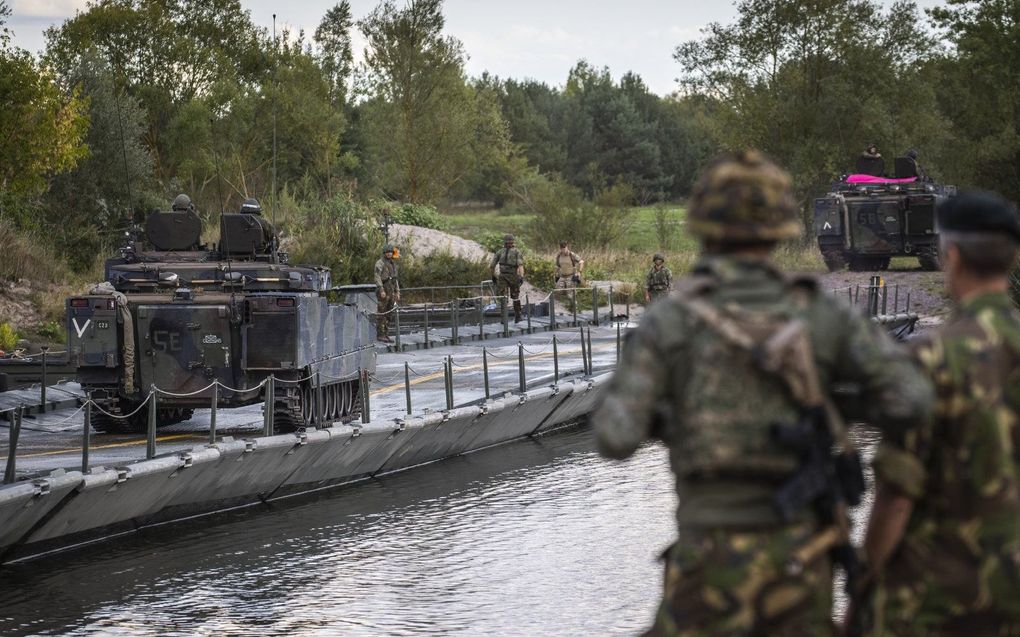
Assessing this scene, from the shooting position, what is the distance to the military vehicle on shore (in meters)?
40.2

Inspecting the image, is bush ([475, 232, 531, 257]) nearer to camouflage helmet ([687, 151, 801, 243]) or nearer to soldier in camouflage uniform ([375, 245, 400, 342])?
soldier in camouflage uniform ([375, 245, 400, 342])

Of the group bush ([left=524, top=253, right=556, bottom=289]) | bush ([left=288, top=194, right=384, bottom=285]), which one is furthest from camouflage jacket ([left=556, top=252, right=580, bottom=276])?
bush ([left=524, top=253, right=556, bottom=289])

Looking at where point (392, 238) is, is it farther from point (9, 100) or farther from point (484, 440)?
point (484, 440)

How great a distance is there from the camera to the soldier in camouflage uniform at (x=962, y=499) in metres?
4.76

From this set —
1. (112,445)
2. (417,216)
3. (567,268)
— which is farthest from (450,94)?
(112,445)

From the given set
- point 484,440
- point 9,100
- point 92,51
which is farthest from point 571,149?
point 484,440

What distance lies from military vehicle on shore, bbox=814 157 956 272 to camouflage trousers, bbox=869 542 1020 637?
35722mm

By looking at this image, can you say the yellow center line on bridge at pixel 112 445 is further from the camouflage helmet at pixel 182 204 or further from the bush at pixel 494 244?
the bush at pixel 494 244

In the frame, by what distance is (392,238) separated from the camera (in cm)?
4172

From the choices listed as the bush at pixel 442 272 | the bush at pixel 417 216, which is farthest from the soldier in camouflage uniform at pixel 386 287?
the bush at pixel 417 216

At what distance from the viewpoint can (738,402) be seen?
446 centimetres

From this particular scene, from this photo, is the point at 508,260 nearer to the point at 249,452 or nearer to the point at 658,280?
the point at 658,280

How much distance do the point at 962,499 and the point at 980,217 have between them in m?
0.79

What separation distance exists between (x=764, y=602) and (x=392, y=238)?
37523 millimetres
